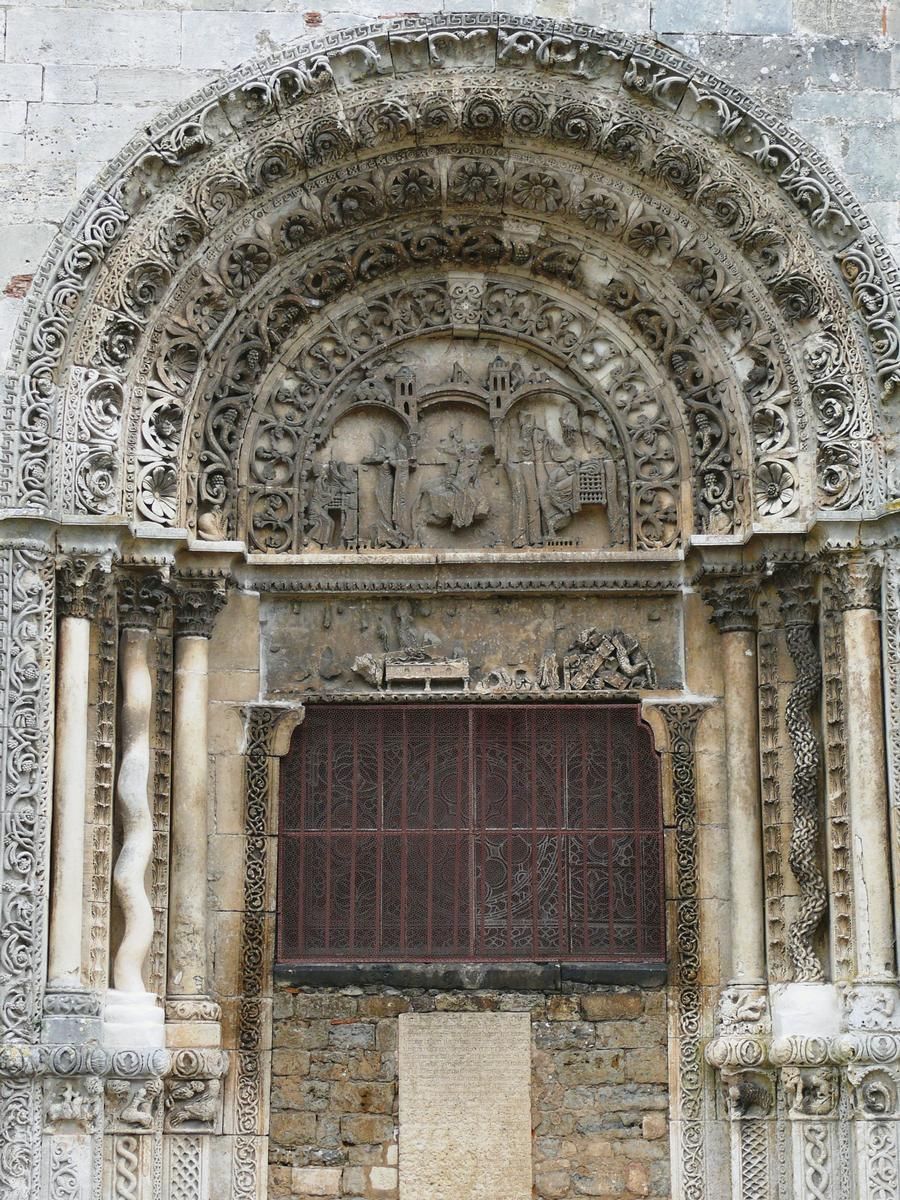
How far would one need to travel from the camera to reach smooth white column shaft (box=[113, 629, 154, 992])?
10.6 meters

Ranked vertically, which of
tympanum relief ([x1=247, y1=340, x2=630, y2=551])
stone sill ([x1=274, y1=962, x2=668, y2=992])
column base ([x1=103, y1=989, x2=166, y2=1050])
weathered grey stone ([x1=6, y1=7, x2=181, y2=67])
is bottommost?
column base ([x1=103, y1=989, x2=166, y2=1050])

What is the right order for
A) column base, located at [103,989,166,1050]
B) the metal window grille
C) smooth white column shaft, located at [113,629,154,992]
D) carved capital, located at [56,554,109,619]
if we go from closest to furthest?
column base, located at [103,989,166,1050] < carved capital, located at [56,554,109,619] < smooth white column shaft, located at [113,629,154,992] < the metal window grille

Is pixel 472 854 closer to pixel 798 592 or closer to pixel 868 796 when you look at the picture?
pixel 868 796

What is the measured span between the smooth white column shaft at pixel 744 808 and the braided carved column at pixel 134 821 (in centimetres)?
336

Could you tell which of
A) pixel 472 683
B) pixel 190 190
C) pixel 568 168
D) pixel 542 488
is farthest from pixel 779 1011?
pixel 190 190

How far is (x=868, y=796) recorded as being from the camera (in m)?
10.5

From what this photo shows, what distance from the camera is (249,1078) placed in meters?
11.0

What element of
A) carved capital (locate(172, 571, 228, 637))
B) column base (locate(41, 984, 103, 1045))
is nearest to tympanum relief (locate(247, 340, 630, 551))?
carved capital (locate(172, 571, 228, 637))

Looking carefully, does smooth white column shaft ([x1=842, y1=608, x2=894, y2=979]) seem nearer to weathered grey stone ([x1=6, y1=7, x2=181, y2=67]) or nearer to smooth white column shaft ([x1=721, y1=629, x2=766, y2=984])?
smooth white column shaft ([x1=721, y1=629, x2=766, y2=984])

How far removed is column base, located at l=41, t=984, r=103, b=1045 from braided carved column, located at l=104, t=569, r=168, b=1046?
0.26 meters

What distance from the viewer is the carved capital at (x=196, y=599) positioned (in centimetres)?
1115

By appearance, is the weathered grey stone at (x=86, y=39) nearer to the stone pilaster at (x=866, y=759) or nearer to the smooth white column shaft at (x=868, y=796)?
the stone pilaster at (x=866, y=759)

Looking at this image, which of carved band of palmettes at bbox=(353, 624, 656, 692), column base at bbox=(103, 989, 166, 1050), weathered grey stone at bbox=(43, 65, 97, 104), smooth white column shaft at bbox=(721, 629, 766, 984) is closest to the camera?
column base at bbox=(103, 989, 166, 1050)

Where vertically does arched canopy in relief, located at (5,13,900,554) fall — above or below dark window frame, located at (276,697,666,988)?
above
